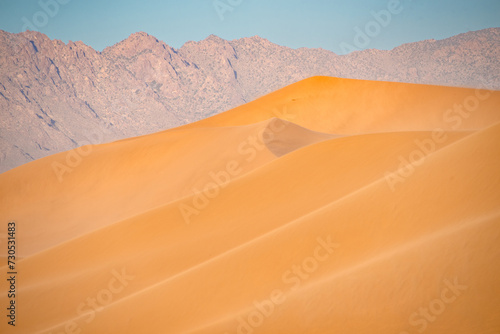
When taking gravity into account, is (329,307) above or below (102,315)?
below

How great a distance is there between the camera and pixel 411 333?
6465 mm

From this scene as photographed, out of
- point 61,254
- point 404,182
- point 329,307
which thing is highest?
point 61,254

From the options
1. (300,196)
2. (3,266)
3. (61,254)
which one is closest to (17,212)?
(3,266)

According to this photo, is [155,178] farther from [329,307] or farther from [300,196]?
[329,307]

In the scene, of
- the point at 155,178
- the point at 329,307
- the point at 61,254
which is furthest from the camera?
the point at 155,178

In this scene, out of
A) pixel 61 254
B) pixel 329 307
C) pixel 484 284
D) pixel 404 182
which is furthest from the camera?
pixel 61 254

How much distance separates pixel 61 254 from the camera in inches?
663

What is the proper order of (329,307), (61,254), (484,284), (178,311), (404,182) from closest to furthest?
1. (484,284)
2. (329,307)
3. (178,311)
4. (404,182)
5. (61,254)

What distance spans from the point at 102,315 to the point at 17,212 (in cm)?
2493

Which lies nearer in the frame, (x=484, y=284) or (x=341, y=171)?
(x=484, y=284)

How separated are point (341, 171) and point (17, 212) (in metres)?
24.5

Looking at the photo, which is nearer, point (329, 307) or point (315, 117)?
point (329, 307)

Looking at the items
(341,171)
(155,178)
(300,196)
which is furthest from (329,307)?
(155,178)

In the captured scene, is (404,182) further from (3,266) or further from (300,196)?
(3,266)
